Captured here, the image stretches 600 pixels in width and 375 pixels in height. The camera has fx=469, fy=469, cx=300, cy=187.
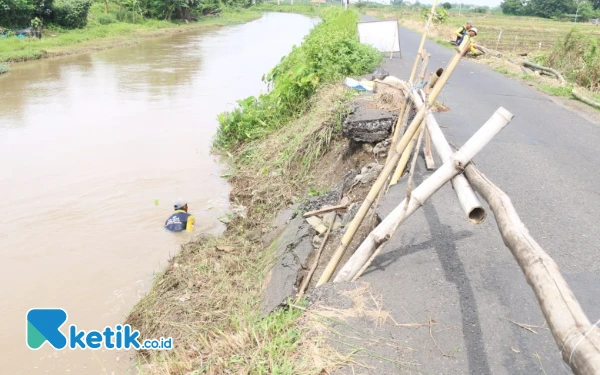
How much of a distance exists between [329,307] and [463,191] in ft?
4.01

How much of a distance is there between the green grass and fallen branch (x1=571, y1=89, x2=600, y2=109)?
65.5 feet

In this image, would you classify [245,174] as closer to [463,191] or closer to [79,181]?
[79,181]

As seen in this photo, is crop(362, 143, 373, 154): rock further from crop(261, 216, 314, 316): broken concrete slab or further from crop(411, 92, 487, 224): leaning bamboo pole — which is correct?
crop(411, 92, 487, 224): leaning bamboo pole

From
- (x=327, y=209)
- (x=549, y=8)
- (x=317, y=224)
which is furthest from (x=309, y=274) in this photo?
(x=549, y=8)

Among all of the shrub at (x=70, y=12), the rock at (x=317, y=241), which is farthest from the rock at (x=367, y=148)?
the shrub at (x=70, y=12)

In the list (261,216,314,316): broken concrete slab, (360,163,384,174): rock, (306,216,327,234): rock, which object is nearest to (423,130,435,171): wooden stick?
(360,163,384,174): rock

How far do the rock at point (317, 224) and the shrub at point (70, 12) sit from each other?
27.0 meters

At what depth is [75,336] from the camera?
15.1ft

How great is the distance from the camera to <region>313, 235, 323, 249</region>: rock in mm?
4699

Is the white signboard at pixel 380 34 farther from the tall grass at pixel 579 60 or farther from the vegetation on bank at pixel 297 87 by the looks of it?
the tall grass at pixel 579 60

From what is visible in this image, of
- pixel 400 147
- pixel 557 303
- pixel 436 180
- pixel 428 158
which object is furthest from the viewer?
pixel 428 158

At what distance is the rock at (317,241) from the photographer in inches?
185

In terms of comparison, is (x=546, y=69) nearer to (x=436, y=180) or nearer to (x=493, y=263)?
(x=493, y=263)

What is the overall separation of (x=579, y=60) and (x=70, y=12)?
84.5 ft
